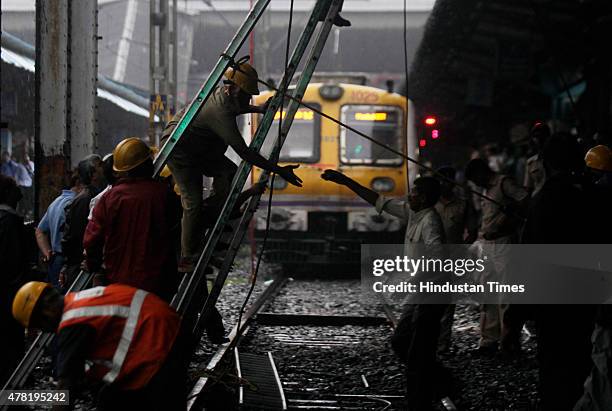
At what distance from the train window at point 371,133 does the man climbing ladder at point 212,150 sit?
27.3ft

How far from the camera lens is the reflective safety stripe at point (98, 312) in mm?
4160

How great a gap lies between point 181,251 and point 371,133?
8.66 m

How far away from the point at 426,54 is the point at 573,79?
9.93 feet

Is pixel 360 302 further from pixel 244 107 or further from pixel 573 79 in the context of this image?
pixel 573 79

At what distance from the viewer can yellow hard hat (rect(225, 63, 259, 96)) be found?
679 cm

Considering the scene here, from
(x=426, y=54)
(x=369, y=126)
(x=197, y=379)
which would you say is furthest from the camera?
(x=426, y=54)

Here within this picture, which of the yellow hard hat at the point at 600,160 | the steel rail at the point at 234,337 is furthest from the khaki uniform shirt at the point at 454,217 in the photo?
the steel rail at the point at 234,337

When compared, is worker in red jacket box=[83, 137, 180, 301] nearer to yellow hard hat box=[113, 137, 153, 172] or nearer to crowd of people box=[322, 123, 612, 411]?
yellow hard hat box=[113, 137, 153, 172]

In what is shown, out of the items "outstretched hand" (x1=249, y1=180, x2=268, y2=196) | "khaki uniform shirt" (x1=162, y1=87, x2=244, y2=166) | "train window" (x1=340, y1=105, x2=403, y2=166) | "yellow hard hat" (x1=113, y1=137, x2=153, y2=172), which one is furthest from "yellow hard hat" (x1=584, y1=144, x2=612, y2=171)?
"train window" (x1=340, y1=105, x2=403, y2=166)

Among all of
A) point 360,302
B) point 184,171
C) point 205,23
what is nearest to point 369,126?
point 360,302

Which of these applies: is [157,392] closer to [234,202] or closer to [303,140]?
[234,202]

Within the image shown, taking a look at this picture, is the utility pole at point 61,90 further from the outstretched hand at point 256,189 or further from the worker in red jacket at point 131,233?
the worker in red jacket at point 131,233

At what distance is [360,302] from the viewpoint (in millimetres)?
13320

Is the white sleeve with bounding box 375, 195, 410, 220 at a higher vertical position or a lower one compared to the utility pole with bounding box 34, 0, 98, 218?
lower
